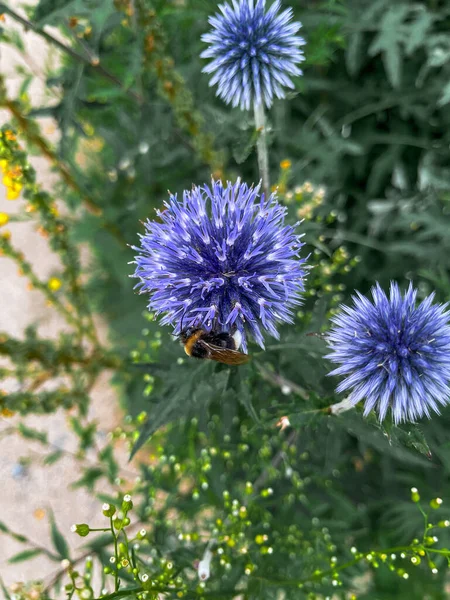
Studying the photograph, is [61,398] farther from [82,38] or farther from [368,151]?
[368,151]

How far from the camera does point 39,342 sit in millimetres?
1863

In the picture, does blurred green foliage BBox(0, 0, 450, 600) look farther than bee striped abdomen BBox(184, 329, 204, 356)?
Yes

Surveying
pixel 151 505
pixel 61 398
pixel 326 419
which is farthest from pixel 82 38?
pixel 151 505

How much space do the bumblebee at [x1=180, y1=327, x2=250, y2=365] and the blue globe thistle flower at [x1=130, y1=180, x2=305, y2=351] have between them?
2cm

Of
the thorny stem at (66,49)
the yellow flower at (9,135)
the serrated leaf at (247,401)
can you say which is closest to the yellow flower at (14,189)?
the yellow flower at (9,135)

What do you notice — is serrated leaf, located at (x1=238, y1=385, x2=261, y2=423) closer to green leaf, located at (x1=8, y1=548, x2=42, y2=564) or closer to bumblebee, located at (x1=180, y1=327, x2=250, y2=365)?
bumblebee, located at (x1=180, y1=327, x2=250, y2=365)

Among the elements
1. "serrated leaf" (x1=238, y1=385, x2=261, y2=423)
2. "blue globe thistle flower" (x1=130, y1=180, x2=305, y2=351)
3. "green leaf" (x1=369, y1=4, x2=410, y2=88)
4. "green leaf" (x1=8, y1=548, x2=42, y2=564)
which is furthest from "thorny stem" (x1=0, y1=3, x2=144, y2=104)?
"green leaf" (x1=8, y1=548, x2=42, y2=564)

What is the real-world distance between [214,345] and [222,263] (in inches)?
6.5

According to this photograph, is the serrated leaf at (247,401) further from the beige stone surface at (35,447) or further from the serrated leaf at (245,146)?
the beige stone surface at (35,447)

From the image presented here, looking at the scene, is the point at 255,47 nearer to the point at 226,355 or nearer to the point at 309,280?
the point at 309,280

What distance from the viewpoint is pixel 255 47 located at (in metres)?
1.18

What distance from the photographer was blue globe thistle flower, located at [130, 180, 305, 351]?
3.20 feet

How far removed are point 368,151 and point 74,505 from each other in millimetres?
2403

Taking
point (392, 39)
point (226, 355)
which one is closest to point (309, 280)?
point (226, 355)
